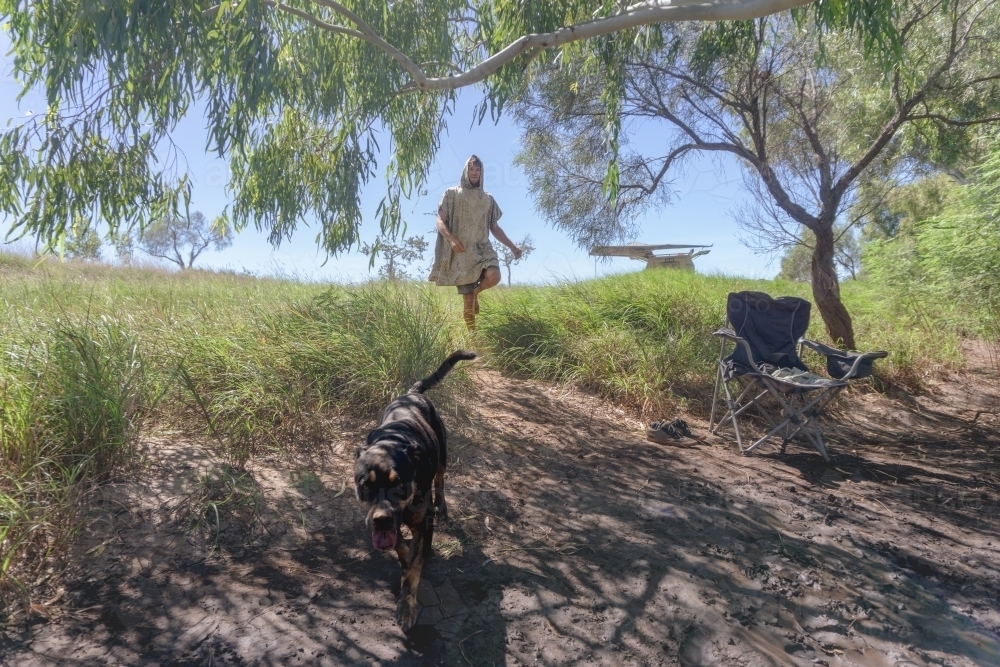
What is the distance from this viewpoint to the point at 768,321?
5.50 meters

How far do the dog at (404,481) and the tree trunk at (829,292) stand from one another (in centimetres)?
538

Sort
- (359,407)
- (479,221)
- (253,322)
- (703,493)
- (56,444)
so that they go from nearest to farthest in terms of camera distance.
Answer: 1. (56,444)
2. (703,493)
3. (359,407)
4. (253,322)
5. (479,221)

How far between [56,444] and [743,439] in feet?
15.3

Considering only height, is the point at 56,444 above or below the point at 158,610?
above

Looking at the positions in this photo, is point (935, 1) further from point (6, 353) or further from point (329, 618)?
point (6, 353)

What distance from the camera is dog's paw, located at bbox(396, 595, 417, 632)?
2412 mm

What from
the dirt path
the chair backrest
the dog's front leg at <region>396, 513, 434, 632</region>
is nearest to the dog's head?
the dog's front leg at <region>396, 513, 434, 632</region>

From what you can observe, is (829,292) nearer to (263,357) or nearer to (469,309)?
(469,309)

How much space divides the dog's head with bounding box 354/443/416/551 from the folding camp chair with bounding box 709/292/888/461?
10.3 feet

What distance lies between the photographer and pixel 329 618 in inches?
98.9

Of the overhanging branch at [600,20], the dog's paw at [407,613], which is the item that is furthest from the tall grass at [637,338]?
the dog's paw at [407,613]

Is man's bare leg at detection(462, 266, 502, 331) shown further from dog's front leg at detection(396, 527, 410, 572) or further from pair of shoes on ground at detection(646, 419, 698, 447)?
dog's front leg at detection(396, 527, 410, 572)

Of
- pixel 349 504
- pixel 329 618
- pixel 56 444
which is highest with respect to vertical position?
pixel 56 444

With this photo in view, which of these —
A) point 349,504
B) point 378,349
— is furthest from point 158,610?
point 378,349
